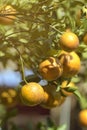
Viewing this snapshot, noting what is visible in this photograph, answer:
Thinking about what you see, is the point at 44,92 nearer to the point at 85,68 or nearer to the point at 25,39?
the point at 25,39

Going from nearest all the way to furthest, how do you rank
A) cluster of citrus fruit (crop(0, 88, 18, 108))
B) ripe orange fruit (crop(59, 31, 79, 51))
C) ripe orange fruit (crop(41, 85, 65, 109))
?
ripe orange fruit (crop(59, 31, 79, 51)) → ripe orange fruit (crop(41, 85, 65, 109)) → cluster of citrus fruit (crop(0, 88, 18, 108))

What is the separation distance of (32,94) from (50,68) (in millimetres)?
80

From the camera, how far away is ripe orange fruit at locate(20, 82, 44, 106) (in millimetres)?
1161

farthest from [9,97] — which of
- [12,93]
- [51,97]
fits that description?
[51,97]

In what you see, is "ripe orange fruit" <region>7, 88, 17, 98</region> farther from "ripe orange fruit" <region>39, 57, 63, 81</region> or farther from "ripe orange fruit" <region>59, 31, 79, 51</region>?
"ripe orange fruit" <region>59, 31, 79, 51</region>

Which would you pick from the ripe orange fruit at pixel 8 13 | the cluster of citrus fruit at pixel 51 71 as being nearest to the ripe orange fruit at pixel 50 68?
the cluster of citrus fruit at pixel 51 71

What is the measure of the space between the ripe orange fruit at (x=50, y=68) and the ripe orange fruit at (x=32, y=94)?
0.04 m

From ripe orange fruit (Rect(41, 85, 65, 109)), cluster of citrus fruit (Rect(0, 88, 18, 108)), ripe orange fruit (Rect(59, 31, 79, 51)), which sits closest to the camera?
ripe orange fruit (Rect(59, 31, 79, 51))

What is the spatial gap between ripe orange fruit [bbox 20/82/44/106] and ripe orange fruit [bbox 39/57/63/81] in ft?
0.13

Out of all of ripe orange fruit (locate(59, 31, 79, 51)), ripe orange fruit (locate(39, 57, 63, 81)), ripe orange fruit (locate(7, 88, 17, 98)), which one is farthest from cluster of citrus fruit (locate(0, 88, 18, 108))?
ripe orange fruit (locate(59, 31, 79, 51))

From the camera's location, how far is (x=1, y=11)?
1147 millimetres

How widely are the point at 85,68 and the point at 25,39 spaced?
0.55 metres

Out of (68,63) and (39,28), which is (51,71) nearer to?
(68,63)

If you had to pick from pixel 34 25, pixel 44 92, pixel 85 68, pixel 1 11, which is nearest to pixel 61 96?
pixel 44 92
